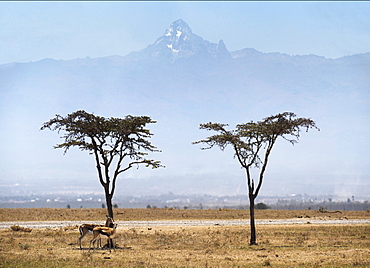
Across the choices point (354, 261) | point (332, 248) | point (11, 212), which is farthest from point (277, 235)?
point (11, 212)

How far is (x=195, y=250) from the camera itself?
2984 centimetres

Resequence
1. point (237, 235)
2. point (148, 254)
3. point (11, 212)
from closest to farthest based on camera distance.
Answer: point (148, 254)
point (237, 235)
point (11, 212)

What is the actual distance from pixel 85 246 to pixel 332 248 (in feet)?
50.6

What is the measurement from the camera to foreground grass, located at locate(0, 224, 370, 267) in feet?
79.3

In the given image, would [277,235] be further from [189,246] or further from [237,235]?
[189,246]

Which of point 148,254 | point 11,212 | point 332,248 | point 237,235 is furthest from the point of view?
point 11,212

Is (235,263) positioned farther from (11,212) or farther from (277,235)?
(11,212)

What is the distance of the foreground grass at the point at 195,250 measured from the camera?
24.2m

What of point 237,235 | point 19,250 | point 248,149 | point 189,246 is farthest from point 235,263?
point 237,235

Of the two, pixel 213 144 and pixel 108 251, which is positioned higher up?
pixel 213 144

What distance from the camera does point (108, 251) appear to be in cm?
2884

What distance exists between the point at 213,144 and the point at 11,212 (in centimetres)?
5045

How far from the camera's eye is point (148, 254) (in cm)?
2744

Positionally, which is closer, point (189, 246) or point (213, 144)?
point (189, 246)
